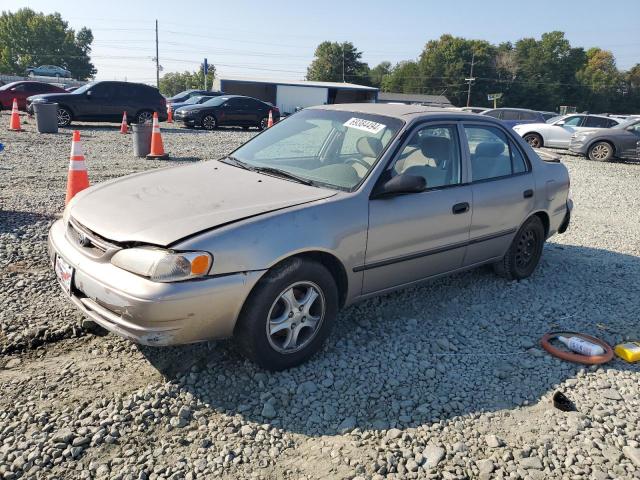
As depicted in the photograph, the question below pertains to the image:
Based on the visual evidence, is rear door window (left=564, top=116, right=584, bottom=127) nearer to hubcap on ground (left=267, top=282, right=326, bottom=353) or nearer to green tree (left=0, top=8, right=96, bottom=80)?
hubcap on ground (left=267, top=282, right=326, bottom=353)

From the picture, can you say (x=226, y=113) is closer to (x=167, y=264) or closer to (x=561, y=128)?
(x=561, y=128)

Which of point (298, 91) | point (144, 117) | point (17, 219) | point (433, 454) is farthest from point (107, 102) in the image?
point (298, 91)

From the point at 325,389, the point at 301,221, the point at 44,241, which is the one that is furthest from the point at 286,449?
the point at 44,241

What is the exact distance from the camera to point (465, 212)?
162 inches

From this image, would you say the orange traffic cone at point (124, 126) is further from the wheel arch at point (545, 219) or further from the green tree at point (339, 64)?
the green tree at point (339, 64)

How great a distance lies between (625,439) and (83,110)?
1743 cm

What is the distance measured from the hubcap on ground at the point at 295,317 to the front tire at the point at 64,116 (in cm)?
1584

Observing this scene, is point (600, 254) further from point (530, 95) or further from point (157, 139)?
point (530, 95)

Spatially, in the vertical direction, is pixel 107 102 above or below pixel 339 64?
below

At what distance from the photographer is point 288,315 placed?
10.4 feet

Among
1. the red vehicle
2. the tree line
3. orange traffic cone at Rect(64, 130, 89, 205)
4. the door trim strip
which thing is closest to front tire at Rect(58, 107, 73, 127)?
the red vehicle

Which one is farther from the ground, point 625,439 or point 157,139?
point 157,139

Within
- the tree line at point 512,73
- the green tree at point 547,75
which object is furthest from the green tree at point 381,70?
the green tree at point 547,75

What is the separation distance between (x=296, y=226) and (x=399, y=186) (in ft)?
2.76
